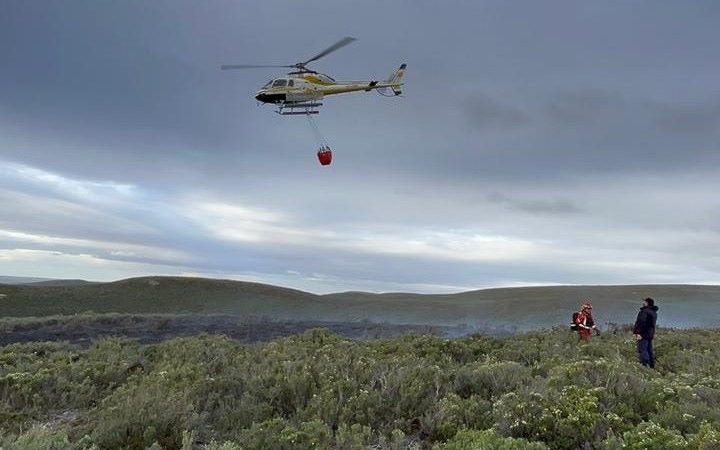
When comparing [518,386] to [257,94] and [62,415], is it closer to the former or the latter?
[62,415]

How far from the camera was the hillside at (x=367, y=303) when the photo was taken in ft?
123

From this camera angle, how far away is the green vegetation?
315 inches

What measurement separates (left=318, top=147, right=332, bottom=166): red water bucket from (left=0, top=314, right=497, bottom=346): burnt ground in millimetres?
7932

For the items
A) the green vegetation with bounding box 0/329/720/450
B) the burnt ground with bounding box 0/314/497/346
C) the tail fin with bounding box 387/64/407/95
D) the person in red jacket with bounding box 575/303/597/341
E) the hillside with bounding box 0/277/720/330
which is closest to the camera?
the green vegetation with bounding box 0/329/720/450

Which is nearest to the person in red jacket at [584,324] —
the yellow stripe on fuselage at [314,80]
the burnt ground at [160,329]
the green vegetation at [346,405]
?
the green vegetation at [346,405]

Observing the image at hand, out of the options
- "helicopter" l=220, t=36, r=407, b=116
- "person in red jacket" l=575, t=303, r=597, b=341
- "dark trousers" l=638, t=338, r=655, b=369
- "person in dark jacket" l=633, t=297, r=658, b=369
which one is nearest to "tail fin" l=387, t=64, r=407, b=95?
"helicopter" l=220, t=36, r=407, b=116

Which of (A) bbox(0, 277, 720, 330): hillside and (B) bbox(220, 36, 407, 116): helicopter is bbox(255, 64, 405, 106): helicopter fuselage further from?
(A) bbox(0, 277, 720, 330): hillside

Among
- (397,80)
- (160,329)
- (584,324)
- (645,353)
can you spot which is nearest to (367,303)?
(160,329)

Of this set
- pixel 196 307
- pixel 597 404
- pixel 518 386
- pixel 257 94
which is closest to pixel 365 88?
pixel 257 94

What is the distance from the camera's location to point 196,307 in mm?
43469

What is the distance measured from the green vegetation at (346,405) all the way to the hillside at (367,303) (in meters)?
21.8

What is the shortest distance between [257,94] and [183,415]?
19.7 meters

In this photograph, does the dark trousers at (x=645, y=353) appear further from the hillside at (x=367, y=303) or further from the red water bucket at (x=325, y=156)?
the hillside at (x=367, y=303)

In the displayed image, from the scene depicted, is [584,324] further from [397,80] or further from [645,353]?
[397,80]
